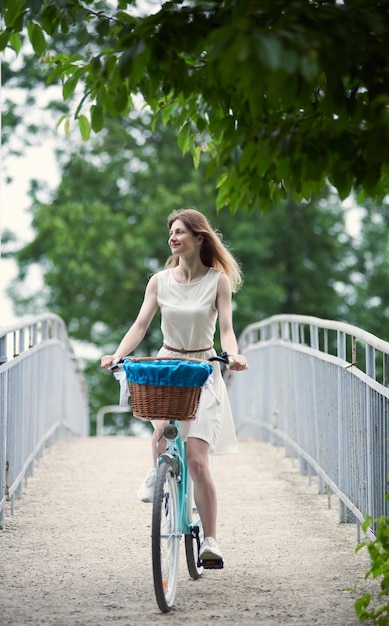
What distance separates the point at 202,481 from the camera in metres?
5.82

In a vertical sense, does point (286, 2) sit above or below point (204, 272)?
above

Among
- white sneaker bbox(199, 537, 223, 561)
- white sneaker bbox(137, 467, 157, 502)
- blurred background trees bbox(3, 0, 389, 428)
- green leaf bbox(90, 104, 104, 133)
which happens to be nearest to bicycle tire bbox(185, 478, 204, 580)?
white sneaker bbox(199, 537, 223, 561)

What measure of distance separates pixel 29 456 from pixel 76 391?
353 inches

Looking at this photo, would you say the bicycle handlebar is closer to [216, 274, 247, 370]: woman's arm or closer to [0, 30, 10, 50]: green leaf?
[216, 274, 247, 370]: woman's arm

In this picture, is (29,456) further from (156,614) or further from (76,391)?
(76,391)

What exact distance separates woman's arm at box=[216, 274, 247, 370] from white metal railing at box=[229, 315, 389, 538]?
77 centimetres

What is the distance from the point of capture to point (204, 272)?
20.2 ft

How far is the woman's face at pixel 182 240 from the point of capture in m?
Answer: 6.09

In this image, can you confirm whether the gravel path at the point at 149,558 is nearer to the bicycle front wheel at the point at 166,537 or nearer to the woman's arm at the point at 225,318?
the bicycle front wheel at the point at 166,537

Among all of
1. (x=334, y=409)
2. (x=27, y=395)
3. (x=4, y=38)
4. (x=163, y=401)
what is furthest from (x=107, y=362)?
(x=27, y=395)

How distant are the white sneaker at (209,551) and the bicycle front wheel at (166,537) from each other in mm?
204

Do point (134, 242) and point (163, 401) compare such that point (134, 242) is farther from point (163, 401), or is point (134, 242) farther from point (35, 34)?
point (163, 401)

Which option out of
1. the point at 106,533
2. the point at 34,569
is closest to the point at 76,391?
the point at 106,533

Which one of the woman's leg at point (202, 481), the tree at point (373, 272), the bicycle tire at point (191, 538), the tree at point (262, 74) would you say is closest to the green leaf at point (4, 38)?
the tree at point (262, 74)
